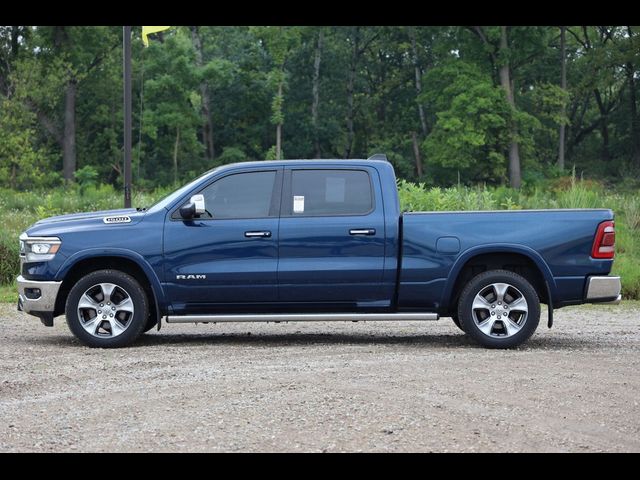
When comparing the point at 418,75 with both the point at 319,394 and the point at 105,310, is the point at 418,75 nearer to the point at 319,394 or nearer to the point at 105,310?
the point at 105,310

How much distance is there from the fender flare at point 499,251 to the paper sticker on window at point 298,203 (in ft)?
5.29

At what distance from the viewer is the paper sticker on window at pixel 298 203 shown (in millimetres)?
10750

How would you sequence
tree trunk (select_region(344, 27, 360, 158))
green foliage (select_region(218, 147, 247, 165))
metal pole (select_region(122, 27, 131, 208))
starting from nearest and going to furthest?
metal pole (select_region(122, 27, 131, 208)) < green foliage (select_region(218, 147, 247, 165)) < tree trunk (select_region(344, 27, 360, 158))

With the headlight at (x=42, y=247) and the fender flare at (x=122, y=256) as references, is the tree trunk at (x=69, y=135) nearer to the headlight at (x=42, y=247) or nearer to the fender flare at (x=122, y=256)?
the headlight at (x=42, y=247)

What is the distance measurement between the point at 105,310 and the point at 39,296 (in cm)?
66

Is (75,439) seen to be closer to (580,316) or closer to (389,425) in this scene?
(389,425)

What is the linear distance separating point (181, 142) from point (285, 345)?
45662 millimetres

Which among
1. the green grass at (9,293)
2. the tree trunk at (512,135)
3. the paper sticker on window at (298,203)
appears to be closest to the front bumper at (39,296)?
the paper sticker on window at (298,203)

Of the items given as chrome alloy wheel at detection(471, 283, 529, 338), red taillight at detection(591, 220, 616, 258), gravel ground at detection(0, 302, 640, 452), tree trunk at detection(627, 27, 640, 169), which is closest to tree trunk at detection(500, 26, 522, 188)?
tree trunk at detection(627, 27, 640, 169)

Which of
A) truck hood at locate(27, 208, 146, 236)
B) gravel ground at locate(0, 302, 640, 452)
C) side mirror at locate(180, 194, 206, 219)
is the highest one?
side mirror at locate(180, 194, 206, 219)

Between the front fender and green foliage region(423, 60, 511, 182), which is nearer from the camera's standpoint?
the front fender

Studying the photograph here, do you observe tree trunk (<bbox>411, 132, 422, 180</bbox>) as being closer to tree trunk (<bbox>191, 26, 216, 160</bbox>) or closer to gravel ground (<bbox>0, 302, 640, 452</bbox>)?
tree trunk (<bbox>191, 26, 216, 160</bbox>)

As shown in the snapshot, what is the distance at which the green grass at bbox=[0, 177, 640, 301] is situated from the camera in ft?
58.8

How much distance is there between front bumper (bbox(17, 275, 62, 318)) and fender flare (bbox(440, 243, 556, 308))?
12.6 ft
